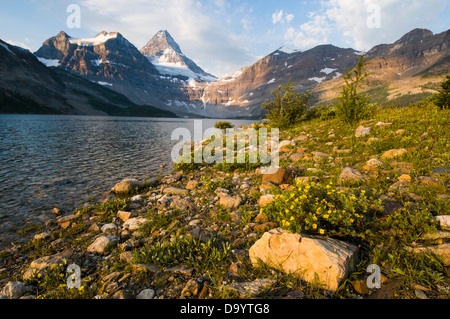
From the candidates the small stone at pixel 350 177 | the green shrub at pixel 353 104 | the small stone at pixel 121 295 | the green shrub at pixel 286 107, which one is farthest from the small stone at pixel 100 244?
the green shrub at pixel 286 107

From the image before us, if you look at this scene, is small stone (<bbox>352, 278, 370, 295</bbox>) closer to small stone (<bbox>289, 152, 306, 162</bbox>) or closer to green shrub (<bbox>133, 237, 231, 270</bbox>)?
green shrub (<bbox>133, 237, 231, 270</bbox>)

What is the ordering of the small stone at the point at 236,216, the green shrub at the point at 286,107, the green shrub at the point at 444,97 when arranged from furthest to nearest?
the green shrub at the point at 286,107 → the green shrub at the point at 444,97 → the small stone at the point at 236,216

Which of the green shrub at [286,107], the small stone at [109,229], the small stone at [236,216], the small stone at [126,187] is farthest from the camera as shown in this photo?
the green shrub at [286,107]

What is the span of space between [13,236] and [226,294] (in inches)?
280

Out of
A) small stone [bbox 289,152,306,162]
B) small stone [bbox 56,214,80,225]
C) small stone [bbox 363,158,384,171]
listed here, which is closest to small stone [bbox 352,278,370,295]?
small stone [bbox 363,158,384,171]

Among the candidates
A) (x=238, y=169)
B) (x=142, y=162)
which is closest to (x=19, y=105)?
(x=142, y=162)

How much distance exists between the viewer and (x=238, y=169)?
9961 mm

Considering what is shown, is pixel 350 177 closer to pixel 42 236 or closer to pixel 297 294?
pixel 297 294

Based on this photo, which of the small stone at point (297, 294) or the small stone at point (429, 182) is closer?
the small stone at point (297, 294)

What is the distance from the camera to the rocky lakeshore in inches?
122

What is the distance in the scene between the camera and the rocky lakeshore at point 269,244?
10.2 ft

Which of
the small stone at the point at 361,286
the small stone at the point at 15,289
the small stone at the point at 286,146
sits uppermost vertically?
the small stone at the point at 286,146

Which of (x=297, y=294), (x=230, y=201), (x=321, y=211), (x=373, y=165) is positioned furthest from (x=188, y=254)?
(x=373, y=165)

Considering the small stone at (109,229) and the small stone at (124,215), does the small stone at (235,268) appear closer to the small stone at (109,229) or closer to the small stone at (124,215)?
the small stone at (109,229)
